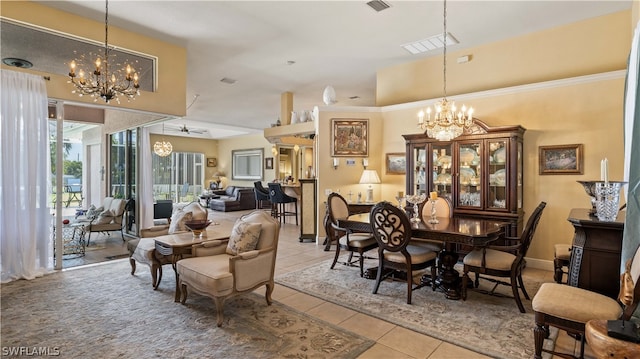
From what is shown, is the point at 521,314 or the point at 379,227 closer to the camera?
the point at 521,314

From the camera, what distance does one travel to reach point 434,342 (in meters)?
2.54

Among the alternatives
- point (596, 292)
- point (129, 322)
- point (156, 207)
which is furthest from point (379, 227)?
point (156, 207)

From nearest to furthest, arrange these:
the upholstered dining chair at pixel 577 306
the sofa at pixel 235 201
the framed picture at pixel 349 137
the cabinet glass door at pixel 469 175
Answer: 1. the upholstered dining chair at pixel 577 306
2. the cabinet glass door at pixel 469 175
3. the framed picture at pixel 349 137
4. the sofa at pixel 235 201

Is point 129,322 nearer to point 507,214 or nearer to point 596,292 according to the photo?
point 596,292

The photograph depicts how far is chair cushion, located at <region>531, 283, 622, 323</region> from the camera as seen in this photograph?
1.96m

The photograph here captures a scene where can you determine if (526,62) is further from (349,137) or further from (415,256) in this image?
(415,256)

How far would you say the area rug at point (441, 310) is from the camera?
2.54 metres

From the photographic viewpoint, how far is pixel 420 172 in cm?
536

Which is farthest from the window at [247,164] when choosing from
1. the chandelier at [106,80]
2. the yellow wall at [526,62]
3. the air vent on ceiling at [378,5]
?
the air vent on ceiling at [378,5]

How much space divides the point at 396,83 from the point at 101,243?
6.59m

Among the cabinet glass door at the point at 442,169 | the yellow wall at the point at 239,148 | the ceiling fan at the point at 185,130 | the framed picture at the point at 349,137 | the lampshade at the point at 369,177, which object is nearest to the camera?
the cabinet glass door at the point at 442,169

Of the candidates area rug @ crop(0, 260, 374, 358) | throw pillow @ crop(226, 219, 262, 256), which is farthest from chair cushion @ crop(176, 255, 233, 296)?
area rug @ crop(0, 260, 374, 358)

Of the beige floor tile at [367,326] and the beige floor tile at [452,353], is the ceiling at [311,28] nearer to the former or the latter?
the beige floor tile at [367,326]

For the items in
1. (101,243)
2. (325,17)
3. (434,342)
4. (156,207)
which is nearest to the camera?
(434,342)
